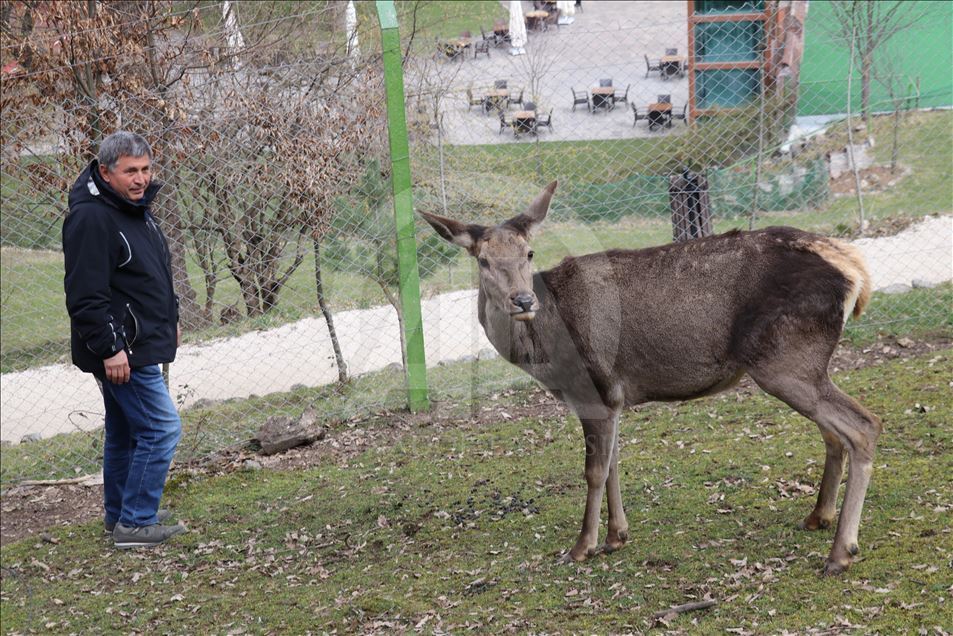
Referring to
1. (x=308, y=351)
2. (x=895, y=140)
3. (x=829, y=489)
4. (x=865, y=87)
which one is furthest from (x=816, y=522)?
(x=865, y=87)

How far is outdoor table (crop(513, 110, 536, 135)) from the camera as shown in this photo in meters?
10.4

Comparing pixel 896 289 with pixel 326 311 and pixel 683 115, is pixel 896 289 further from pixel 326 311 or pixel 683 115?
pixel 326 311

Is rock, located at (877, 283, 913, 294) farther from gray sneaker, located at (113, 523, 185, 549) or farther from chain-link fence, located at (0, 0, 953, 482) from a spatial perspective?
gray sneaker, located at (113, 523, 185, 549)

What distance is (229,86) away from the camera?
8789mm

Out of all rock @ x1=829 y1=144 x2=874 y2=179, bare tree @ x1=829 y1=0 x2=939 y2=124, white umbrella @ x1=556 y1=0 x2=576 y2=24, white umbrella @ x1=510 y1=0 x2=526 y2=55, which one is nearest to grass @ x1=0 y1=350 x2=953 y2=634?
white umbrella @ x1=510 y1=0 x2=526 y2=55

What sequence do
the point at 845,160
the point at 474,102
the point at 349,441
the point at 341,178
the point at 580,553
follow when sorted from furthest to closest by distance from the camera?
the point at 845,160
the point at 474,102
the point at 341,178
the point at 349,441
the point at 580,553

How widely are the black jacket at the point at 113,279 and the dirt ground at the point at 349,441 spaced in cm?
185

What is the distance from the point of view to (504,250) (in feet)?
19.5

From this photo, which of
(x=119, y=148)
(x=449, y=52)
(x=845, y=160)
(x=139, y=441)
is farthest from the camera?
(x=845, y=160)

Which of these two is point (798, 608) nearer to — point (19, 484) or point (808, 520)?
point (808, 520)

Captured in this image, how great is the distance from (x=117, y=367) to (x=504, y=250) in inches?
103

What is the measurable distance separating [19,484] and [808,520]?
6.41 meters

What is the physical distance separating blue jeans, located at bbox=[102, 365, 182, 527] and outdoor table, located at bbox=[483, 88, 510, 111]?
495cm

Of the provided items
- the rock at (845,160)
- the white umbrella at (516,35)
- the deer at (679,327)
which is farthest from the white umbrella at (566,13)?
the deer at (679,327)
